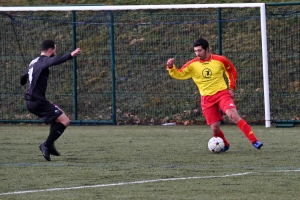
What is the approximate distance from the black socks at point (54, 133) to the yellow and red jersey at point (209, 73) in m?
1.75

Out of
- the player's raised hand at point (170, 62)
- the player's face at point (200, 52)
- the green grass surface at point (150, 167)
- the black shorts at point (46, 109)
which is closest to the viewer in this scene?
→ the green grass surface at point (150, 167)

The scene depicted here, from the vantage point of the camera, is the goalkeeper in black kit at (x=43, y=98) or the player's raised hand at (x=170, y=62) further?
the player's raised hand at (x=170, y=62)

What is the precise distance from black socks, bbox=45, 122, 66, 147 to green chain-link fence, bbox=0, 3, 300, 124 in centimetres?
651

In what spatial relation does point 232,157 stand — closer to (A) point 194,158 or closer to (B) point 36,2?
(A) point 194,158

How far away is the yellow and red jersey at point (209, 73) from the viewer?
11.4 metres

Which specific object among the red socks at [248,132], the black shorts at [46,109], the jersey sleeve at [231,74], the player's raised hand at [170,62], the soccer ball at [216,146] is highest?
the player's raised hand at [170,62]

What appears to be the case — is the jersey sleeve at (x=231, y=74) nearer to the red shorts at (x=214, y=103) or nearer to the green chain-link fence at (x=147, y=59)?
the red shorts at (x=214, y=103)

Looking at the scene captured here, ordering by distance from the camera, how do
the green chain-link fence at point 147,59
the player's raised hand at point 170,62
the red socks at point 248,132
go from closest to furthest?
the red socks at point 248,132 → the player's raised hand at point 170,62 → the green chain-link fence at point 147,59

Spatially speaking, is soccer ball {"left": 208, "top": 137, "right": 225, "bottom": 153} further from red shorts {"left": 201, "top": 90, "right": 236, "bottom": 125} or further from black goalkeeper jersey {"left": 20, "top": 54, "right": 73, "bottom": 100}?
black goalkeeper jersey {"left": 20, "top": 54, "right": 73, "bottom": 100}

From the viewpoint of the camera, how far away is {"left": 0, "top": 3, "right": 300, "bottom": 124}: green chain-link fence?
55.1 ft

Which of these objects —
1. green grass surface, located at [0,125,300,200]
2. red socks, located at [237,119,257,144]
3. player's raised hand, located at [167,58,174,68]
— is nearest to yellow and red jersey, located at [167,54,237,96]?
→ player's raised hand, located at [167,58,174,68]

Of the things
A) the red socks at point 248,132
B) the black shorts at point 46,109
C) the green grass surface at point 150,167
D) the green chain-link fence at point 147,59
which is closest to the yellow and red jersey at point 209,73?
the red socks at point 248,132

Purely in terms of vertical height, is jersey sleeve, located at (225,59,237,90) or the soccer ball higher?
jersey sleeve, located at (225,59,237,90)

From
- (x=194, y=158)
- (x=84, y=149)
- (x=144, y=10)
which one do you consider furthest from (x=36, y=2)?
(x=194, y=158)
